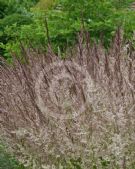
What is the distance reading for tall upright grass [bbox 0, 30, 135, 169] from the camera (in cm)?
397

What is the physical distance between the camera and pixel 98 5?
7.44 meters

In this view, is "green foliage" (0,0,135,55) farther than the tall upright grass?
Yes

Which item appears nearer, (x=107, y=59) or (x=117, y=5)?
(x=107, y=59)

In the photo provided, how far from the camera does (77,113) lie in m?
3.98

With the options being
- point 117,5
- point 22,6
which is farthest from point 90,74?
point 22,6

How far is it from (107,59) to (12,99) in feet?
2.60

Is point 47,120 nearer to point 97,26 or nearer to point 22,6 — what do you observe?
point 97,26

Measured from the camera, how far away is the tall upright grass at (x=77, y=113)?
13.0 feet

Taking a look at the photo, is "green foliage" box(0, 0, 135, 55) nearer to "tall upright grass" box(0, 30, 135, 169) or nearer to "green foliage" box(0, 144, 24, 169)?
"green foliage" box(0, 144, 24, 169)

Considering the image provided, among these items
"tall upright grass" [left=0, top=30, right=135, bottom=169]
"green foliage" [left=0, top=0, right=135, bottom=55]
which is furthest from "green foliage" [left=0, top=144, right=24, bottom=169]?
"green foliage" [left=0, top=0, right=135, bottom=55]

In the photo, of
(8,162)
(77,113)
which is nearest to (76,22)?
(8,162)

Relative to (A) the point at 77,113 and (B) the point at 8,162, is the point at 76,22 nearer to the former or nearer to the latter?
(B) the point at 8,162

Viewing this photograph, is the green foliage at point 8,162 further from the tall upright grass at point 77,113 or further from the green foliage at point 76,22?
the green foliage at point 76,22

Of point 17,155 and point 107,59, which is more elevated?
point 107,59
